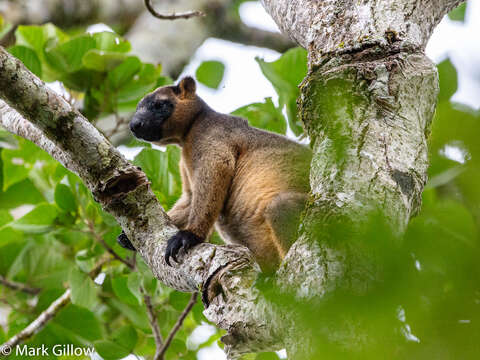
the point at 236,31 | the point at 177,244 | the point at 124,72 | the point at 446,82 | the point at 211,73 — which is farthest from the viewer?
the point at 236,31

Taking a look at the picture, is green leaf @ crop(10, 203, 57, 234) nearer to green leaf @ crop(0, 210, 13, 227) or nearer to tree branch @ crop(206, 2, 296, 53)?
green leaf @ crop(0, 210, 13, 227)

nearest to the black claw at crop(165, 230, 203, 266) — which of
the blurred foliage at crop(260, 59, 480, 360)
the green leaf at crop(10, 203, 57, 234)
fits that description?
the blurred foliage at crop(260, 59, 480, 360)

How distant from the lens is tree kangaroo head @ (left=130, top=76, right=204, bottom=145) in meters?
5.59

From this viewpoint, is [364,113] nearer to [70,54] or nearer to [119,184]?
[119,184]

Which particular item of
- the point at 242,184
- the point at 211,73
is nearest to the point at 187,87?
the point at 211,73

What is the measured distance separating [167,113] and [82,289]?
2.10m

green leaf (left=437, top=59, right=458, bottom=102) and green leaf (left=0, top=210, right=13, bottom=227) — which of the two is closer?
green leaf (left=437, top=59, right=458, bottom=102)

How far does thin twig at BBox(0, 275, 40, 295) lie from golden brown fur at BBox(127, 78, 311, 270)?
1.75m

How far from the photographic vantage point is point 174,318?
16.9 feet

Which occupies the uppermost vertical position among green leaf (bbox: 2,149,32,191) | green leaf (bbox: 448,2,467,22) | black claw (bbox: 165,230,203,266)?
green leaf (bbox: 448,2,467,22)

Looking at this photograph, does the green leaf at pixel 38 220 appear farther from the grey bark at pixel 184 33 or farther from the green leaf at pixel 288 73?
the grey bark at pixel 184 33

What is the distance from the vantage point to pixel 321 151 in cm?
252

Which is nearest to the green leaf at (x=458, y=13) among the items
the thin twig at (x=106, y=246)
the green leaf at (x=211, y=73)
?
the green leaf at (x=211, y=73)

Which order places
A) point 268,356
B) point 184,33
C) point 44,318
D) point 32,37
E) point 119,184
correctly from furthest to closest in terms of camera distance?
point 184,33 → point 32,37 → point 44,318 → point 268,356 → point 119,184
